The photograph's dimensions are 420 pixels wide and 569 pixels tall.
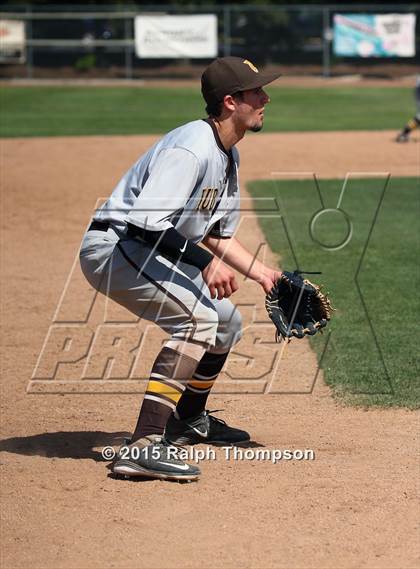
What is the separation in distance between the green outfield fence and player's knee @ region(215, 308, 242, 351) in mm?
29317

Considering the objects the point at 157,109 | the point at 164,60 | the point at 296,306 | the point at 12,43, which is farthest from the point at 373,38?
the point at 296,306

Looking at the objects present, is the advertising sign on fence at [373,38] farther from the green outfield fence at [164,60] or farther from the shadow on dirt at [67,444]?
the shadow on dirt at [67,444]

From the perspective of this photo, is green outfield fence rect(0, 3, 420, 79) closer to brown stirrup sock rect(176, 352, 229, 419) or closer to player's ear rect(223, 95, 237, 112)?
brown stirrup sock rect(176, 352, 229, 419)

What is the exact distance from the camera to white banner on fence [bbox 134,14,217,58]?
33.2 metres

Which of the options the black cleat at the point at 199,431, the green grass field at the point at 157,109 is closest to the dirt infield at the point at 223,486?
the black cleat at the point at 199,431

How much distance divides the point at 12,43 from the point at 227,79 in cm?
3048

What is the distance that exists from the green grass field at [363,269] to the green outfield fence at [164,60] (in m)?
20.3

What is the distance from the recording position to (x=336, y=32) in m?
33.8

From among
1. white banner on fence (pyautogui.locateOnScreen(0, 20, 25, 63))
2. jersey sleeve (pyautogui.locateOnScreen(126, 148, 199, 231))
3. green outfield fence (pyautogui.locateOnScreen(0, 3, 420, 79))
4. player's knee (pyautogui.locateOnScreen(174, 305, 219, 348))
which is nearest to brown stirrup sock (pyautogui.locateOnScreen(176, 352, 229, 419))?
player's knee (pyautogui.locateOnScreen(174, 305, 219, 348))

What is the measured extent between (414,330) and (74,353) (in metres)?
2.58

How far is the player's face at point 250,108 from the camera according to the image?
5.05 m

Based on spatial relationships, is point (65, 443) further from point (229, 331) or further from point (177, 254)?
point (177, 254)

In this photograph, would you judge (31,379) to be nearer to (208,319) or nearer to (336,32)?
(208,319)

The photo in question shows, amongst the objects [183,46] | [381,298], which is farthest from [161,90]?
[381,298]
